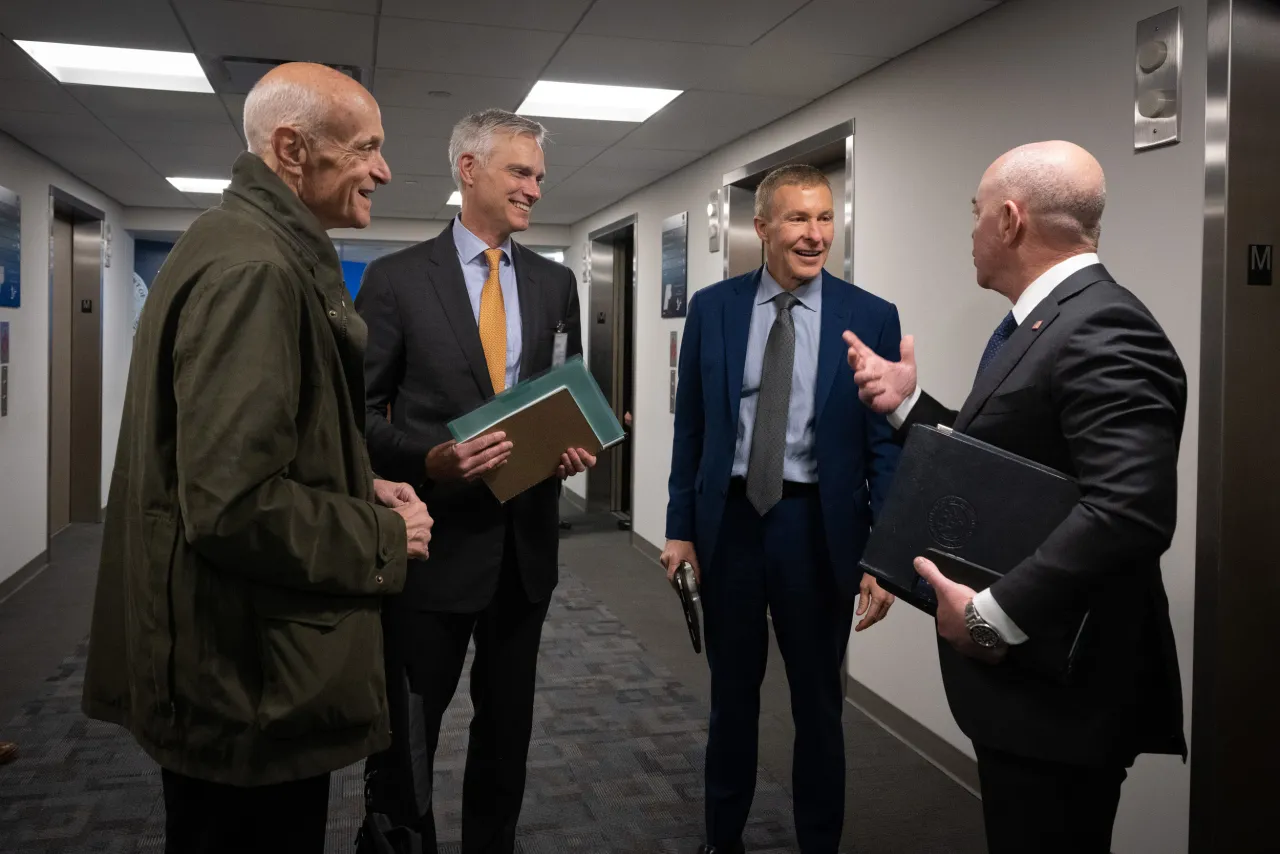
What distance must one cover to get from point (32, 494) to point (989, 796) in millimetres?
6418

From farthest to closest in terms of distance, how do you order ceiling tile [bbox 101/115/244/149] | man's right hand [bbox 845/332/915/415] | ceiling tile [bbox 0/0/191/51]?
ceiling tile [bbox 101/115/244/149] < ceiling tile [bbox 0/0/191/51] < man's right hand [bbox 845/332/915/415]

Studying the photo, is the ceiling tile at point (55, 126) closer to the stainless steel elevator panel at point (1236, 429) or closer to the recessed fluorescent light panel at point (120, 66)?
the recessed fluorescent light panel at point (120, 66)

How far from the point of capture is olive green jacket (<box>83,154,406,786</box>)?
4.13ft

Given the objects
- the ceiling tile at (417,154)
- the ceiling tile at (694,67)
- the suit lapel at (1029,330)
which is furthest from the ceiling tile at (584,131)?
the suit lapel at (1029,330)

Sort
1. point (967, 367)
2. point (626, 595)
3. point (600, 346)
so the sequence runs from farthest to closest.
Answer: point (600, 346) < point (626, 595) < point (967, 367)

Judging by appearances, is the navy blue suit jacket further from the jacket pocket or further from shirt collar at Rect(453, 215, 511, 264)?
the jacket pocket

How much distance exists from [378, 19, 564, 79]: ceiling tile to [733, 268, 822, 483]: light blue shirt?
1.81m

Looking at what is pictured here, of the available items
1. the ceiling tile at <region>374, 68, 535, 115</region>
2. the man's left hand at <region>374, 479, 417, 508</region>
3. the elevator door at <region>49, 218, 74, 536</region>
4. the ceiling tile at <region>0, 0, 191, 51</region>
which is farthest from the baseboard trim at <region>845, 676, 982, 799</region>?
the elevator door at <region>49, 218, 74, 536</region>

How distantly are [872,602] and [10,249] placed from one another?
5446 mm

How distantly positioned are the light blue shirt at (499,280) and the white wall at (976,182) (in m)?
1.64

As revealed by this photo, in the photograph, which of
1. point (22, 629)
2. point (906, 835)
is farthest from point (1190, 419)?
point (22, 629)

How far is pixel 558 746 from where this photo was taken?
360 cm

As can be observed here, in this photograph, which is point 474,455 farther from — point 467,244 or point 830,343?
point 830,343

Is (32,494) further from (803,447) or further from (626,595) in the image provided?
(803,447)
